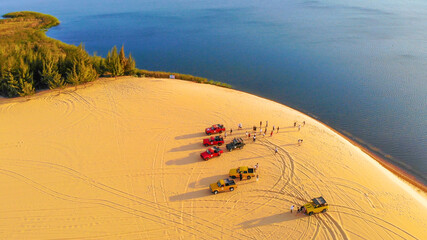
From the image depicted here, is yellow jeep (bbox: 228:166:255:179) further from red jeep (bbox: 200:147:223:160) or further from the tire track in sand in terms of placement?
the tire track in sand

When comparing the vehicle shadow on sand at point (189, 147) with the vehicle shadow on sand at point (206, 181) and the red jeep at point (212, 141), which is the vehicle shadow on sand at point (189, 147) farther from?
the vehicle shadow on sand at point (206, 181)

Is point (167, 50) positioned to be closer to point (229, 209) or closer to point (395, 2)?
point (229, 209)

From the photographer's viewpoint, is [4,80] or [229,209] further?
[4,80]

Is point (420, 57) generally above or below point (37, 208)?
above

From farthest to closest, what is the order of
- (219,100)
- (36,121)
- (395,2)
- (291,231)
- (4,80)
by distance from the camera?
(395,2) → (219,100) → (4,80) → (36,121) → (291,231)

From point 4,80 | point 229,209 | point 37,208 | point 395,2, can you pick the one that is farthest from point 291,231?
point 395,2

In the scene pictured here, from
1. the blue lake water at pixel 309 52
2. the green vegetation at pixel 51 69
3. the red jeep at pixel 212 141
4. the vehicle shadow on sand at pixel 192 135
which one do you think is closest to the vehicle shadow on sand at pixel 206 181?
the red jeep at pixel 212 141
